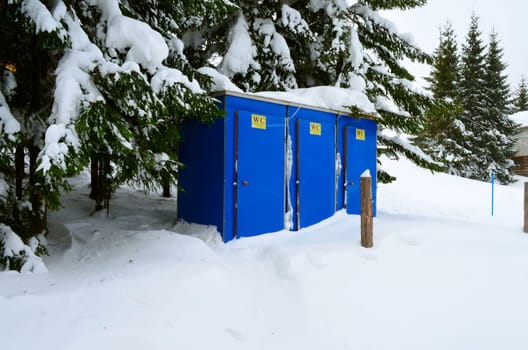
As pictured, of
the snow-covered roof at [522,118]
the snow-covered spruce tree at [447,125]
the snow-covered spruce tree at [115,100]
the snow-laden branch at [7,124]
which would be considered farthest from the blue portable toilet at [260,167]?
the snow-covered roof at [522,118]

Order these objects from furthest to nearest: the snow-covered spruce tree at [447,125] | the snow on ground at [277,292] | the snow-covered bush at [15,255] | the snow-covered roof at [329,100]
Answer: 1. the snow-covered spruce tree at [447,125]
2. the snow-covered roof at [329,100]
3. the snow-covered bush at [15,255]
4. the snow on ground at [277,292]

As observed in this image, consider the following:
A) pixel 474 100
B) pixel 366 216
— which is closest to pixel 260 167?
pixel 366 216

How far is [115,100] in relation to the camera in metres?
3.93

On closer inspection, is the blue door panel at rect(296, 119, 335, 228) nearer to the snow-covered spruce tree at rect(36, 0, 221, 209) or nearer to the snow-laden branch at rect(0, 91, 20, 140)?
the snow-covered spruce tree at rect(36, 0, 221, 209)

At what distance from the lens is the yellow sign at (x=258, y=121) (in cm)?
546

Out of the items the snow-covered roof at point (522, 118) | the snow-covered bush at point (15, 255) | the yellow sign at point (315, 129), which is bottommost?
the snow-covered bush at point (15, 255)

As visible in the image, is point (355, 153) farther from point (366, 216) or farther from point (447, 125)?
point (447, 125)

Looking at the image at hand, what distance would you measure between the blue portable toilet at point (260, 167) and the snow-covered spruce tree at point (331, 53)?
1840mm

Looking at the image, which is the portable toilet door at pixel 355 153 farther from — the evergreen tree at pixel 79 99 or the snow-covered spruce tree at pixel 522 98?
the snow-covered spruce tree at pixel 522 98

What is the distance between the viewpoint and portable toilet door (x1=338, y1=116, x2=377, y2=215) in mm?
6930

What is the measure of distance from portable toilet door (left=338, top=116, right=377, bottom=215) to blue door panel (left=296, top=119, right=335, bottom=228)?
0.36 m

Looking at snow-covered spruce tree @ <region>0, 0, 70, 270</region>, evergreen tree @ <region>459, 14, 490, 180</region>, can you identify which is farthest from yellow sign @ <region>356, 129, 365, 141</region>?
evergreen tree @ <region>459, 14, 490, 180</region>

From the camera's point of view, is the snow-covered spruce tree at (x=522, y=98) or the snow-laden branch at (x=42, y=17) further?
the snow-covered spruce tree at (x=522, y=98)

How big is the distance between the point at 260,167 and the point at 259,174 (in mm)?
107
